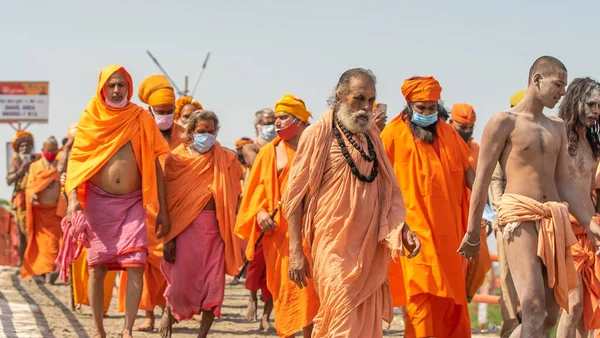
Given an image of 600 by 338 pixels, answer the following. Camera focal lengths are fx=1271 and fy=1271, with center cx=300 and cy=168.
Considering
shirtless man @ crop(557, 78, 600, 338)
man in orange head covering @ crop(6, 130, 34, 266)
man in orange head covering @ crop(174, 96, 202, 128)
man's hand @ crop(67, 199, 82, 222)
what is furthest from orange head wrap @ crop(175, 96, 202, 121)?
man in orange head covering @ crop(6, 130, 34, 266)

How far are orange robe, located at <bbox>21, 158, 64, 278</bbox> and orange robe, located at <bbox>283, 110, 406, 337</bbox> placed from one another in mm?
11634

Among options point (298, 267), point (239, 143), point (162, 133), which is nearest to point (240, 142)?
point (239, 143)

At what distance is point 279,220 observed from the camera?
36.3 ft

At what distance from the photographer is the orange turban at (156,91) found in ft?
43.2

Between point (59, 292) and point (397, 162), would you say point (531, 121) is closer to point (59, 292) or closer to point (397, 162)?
point (397, 162)

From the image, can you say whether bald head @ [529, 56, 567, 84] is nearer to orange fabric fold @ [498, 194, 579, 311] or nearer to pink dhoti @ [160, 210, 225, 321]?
orange fabric fold @ [498, 194, 579, 311]

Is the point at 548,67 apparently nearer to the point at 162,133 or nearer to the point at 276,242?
the point at 276,242

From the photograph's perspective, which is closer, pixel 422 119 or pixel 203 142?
pixel 422 119

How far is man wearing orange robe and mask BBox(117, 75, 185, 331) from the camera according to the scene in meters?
13.1

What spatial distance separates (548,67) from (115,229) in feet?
14.3

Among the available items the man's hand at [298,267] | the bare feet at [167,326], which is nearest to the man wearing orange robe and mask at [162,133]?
the bare feet at [167,326]

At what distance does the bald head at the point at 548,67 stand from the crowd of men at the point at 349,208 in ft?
0.06

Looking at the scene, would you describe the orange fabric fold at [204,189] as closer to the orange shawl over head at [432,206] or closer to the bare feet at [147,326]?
the bare feet at [147,326]

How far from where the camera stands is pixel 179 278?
39.3ft
